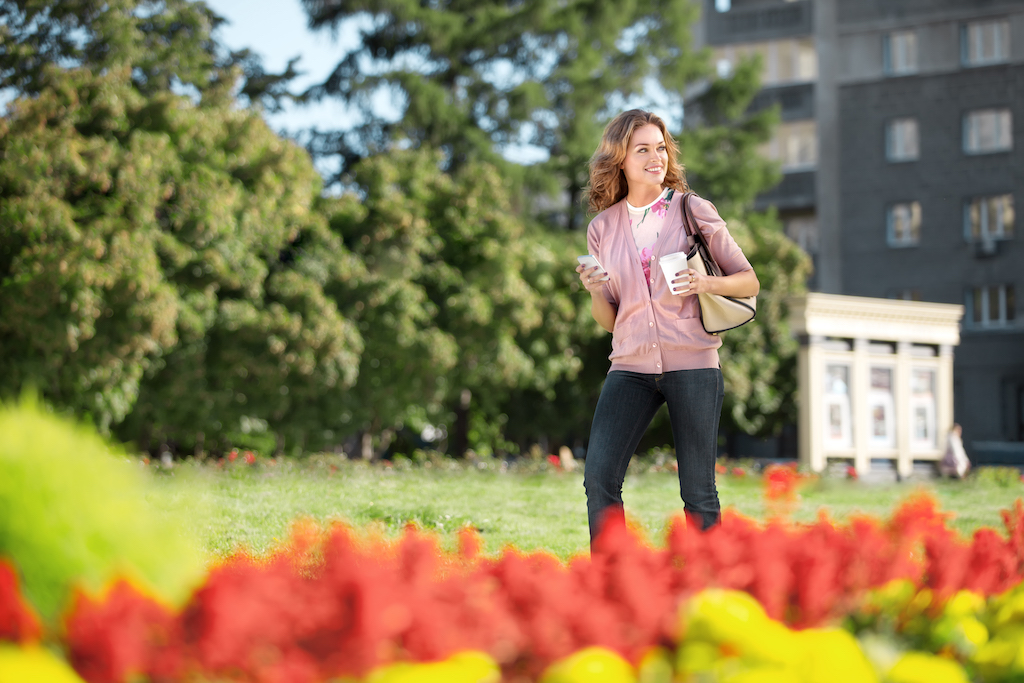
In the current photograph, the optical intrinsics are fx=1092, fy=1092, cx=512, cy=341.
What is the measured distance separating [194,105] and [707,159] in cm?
1588

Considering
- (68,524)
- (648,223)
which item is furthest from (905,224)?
(68,524)

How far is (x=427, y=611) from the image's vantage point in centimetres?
207

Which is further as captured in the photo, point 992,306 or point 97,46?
point 992,306

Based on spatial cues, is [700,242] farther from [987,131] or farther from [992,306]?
[987,131]

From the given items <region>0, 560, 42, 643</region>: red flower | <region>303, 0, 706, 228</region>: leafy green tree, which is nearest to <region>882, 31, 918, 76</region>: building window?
<region>303, 0, 706, 228</region>: leafy green tree

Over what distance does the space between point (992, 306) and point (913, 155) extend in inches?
254

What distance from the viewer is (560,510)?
10.5 meters

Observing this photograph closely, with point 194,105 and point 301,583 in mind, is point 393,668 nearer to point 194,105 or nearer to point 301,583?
point 301,583

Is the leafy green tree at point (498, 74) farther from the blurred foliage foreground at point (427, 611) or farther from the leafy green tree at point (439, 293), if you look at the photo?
the blurred foliage foreground at point (427, 611)

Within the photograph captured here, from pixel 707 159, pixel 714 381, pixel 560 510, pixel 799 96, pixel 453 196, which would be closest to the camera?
pixel 714 381

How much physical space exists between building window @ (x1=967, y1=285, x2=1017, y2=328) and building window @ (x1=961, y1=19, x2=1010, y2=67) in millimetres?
8451

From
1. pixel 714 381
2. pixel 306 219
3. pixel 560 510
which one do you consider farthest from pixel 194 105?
pixel 714 381

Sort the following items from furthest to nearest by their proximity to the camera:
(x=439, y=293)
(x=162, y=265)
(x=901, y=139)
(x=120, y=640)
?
(x=901, y=139)
(x=439, y=293)
(x=162, y=265)
(x=120, y=640)

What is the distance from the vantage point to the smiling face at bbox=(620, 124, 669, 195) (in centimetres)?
466
